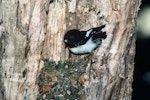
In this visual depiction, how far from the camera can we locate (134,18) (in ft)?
8.87

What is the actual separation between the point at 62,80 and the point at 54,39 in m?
0.25

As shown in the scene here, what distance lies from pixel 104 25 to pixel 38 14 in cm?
40

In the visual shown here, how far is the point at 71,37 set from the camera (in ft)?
8.45

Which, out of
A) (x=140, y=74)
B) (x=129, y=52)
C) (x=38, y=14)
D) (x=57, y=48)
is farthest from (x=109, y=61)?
(x=140, y=74)

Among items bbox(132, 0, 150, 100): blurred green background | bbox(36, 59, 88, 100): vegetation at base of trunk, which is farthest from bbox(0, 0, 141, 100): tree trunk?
bbox(132, 0, 150, 100): blurred green background

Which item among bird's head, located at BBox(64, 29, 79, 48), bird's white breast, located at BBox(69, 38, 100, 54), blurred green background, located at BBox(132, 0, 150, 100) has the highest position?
bird's head, located at BBox(64, 29, 79, 48)

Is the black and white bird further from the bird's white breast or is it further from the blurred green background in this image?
the blurred green background

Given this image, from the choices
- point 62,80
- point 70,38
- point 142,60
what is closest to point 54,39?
point 70,38

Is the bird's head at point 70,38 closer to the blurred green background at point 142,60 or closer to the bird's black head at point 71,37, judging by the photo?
the bird's black head at point 71,37

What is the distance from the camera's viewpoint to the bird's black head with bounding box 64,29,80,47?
2.58 meters

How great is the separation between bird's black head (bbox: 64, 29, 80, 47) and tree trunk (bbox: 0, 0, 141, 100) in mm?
43

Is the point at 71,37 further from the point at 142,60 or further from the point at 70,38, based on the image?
the point at 142,60

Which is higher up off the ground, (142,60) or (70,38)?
(70,38)

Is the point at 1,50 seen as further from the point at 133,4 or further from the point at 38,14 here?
the point at 133,4
